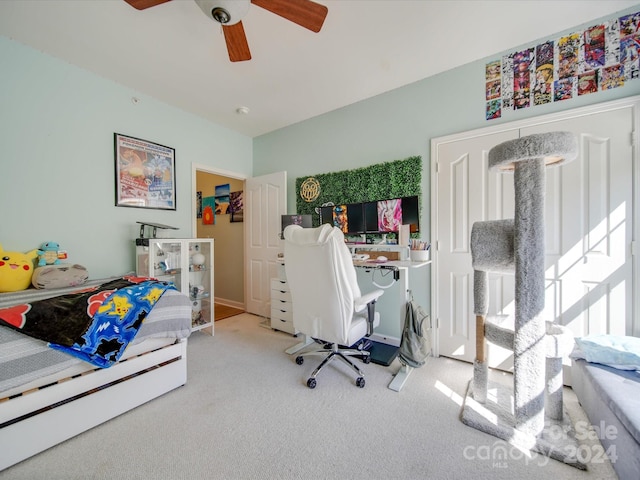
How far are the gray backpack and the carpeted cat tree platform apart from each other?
1.85 ft

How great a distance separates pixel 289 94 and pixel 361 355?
2811mm

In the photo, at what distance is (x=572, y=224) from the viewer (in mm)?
1935

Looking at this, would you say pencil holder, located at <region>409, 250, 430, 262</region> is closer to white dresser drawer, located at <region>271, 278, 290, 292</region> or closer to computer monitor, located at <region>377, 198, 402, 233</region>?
computer monitor, located at <region>377, 198, 402, 233</region>

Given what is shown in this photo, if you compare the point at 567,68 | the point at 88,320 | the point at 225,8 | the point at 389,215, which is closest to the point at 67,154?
the point at 88,320

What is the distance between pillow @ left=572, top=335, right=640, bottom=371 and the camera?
1418 mm

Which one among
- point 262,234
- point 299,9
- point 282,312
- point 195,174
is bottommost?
point 282,312

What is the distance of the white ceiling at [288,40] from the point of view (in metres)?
1.75

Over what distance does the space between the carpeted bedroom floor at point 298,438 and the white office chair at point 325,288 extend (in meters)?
0.28

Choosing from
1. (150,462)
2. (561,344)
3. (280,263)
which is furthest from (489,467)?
(280,263)

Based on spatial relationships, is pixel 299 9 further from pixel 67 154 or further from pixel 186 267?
pixel 186 267

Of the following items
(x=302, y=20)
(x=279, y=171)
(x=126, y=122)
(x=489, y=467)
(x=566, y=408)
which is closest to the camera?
Result: (x=489, y=467)

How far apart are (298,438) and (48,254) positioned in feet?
8.02

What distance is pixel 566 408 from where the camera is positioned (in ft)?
5.49

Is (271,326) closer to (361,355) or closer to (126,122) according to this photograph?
(361,355)
